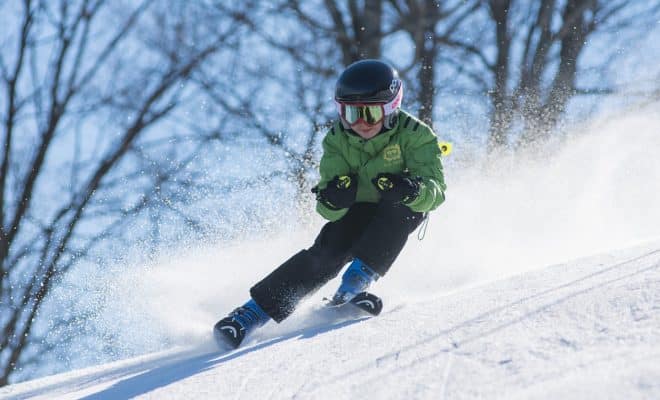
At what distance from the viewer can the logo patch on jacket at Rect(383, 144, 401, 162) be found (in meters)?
3.41

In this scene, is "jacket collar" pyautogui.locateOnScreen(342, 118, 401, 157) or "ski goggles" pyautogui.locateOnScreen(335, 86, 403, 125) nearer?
"ski goggles" pyautogui.locateOnScreen(335, 86, 403, 125)

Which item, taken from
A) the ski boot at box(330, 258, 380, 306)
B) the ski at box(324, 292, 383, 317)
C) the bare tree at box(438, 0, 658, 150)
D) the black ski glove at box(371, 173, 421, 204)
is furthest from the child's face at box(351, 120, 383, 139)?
the bare tree at box(438, 0, 658, 150)

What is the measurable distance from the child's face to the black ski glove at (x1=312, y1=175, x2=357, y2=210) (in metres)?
0.26

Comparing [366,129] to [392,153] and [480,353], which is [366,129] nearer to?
[392,153]

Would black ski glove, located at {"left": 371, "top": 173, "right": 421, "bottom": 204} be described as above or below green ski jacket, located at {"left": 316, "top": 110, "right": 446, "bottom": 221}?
below

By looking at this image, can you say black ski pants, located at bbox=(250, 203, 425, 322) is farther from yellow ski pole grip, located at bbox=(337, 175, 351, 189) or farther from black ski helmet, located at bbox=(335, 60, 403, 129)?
black ski helmet, located at bbox=(335, 60, 403, 129)

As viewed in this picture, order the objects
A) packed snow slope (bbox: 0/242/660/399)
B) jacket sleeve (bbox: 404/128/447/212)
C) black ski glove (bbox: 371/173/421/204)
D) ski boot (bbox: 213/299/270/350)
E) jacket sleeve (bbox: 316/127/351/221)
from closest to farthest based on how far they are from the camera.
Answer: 1. packed snow slope (bbox: 0/242/660/399)
2. ski boot (bbox: 213/299/270/350)
3. black ski glove (bbox: 371/173/421/204)
4. jacket sleeve (bbox: 404/128/447/212)
5. jacket sleeve (bbox: 316/127/351/221)

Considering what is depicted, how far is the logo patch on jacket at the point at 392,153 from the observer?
3414mm

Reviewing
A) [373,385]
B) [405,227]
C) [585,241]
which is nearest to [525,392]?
[373,385]

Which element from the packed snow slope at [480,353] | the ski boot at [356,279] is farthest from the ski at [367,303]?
the packed snow slope at [480,353]

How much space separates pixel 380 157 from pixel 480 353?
1.86 meters

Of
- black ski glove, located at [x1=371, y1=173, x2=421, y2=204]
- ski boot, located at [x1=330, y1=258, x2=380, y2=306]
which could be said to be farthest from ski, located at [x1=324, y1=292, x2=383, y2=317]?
black ski glove, located at [x1=371, y1=173, x2=421, y2=204]

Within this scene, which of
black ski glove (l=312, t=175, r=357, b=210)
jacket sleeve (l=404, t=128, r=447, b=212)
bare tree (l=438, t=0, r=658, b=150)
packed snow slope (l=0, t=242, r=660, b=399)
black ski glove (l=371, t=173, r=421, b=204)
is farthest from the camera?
bare tree (l=438, t=0, r=658, b=150)

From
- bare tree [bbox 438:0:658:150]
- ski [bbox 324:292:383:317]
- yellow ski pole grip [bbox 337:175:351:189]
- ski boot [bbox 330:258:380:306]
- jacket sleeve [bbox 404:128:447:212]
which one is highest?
bare tree [bbox 438:0:658:150]
